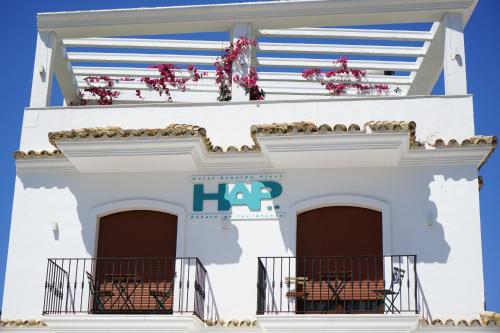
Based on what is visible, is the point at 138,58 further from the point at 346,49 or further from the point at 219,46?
the point at 346,49

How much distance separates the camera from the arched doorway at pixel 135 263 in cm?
1538

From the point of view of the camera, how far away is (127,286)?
15.1m

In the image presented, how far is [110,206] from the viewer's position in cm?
1620

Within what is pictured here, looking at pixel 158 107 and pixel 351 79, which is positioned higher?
pixel 351 79

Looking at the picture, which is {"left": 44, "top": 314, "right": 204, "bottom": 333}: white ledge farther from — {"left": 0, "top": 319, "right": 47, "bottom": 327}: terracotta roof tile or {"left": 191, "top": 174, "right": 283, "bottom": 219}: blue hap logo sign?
{"left": 191, "top": 174, "right": 283, "bottom": 219}: blue hap logo sign

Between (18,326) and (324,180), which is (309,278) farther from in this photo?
(18,326)

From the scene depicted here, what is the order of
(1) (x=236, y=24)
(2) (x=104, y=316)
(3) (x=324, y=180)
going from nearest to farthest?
(2) (x=104, y=316) → (3) (x=324, y=180) → (1) (x=236, y=24)

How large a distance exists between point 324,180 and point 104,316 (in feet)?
14.2

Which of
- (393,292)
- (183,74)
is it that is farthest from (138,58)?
(393,292)

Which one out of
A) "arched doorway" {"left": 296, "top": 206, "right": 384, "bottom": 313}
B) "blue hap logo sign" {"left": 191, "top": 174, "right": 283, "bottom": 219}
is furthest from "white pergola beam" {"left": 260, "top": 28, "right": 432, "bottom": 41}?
"arched doorway" {"left": 296, "top": 206, "right": 384, "bottom": 313}

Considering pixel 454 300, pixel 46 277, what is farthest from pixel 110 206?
pixel 454 300

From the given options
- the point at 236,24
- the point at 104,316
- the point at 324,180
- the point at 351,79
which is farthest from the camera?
the point at 351,79

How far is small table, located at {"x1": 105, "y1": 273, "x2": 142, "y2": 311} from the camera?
15164 millimetres

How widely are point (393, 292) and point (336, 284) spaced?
92 cm
